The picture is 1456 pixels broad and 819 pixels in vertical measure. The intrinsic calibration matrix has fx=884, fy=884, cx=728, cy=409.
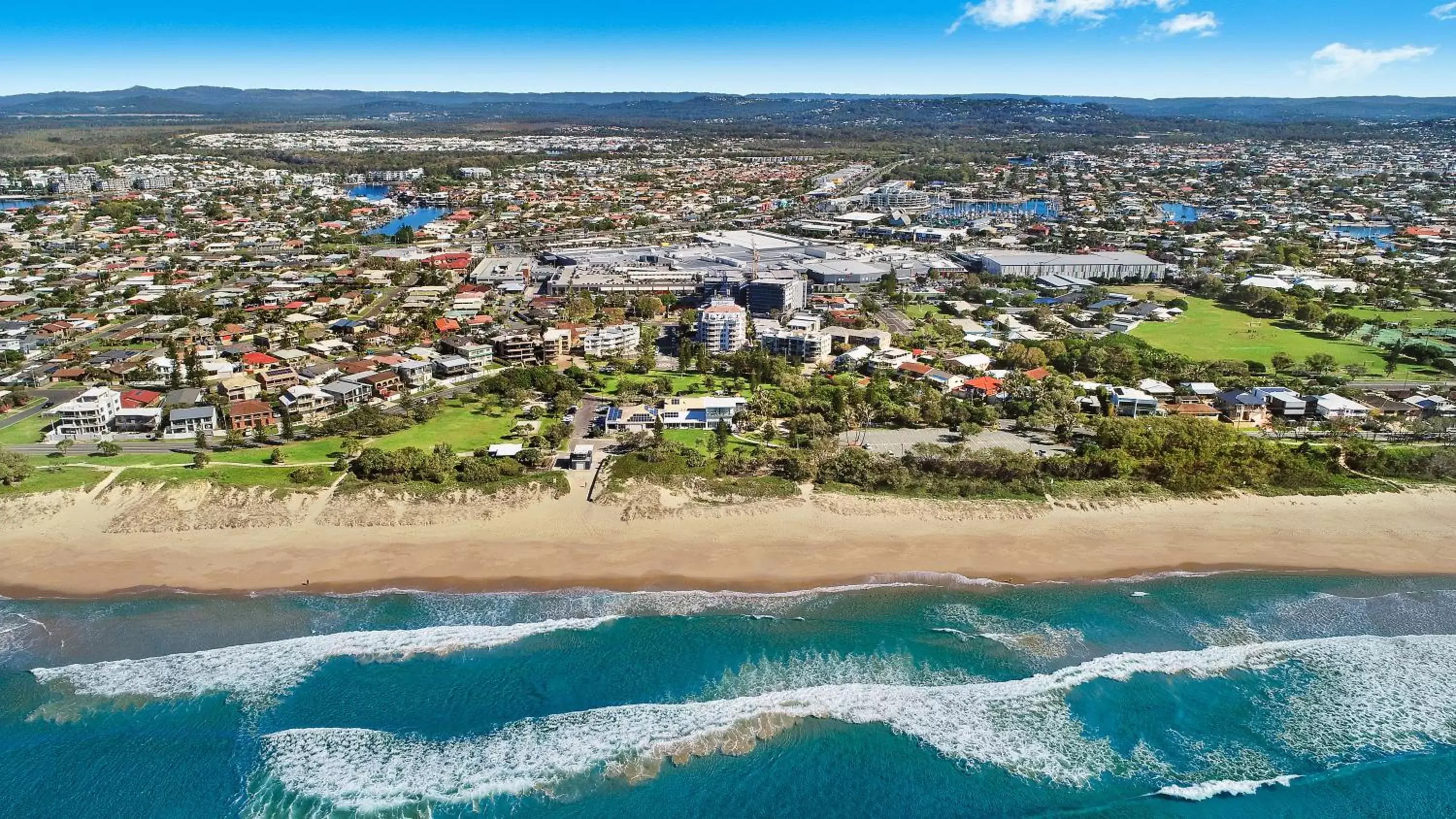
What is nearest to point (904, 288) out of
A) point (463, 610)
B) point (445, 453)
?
point (445, 453)

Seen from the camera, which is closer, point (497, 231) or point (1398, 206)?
point (497, 231)

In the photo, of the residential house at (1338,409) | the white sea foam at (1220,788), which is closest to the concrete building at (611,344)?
the residential house at (1338,409)

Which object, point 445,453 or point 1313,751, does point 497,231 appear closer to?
point 445,453

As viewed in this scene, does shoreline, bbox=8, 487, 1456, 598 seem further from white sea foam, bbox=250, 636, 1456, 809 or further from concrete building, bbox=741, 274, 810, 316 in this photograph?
concrete building, bbox=741, 274, 810, 316

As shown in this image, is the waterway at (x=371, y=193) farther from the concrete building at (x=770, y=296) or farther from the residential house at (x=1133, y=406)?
the residential house at (x=1133, y=406)

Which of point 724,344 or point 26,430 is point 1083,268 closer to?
point 724,344

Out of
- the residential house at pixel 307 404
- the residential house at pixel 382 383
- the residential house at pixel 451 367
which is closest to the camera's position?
the residential house at pixel 307 404
